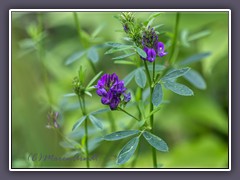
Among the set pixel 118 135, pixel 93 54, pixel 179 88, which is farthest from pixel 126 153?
pixel 93 54

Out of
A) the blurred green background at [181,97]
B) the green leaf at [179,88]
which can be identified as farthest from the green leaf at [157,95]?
the blurred green background at [181,97]

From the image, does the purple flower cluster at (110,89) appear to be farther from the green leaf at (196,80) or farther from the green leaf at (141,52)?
the green leaf at (196,80)

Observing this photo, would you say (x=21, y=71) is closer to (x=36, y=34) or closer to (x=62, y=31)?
(x=36, y=34)

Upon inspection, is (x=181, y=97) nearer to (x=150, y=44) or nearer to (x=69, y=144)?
(x=69, y=144)

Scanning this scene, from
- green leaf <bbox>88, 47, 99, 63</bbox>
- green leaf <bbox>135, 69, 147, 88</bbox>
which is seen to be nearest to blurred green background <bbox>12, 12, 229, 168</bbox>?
green leaf <bbox>88, 47, 99, 63</bbox>
